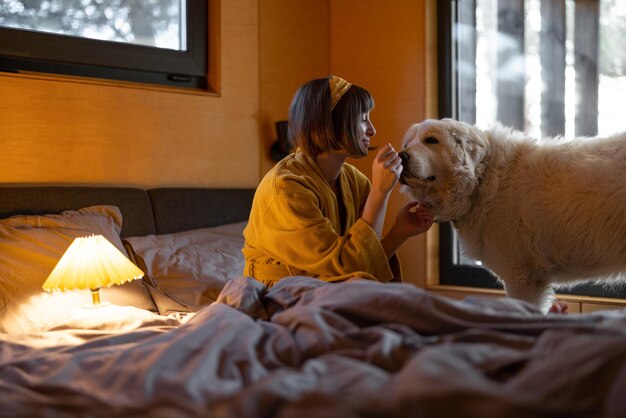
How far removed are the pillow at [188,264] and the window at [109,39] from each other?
2.99 feet

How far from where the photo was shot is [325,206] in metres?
2.11

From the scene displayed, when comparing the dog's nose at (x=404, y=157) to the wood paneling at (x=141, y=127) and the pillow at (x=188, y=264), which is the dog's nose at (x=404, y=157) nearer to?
the pillow at (x=188, y=264)

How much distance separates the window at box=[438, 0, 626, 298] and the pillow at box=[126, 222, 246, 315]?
1316mm

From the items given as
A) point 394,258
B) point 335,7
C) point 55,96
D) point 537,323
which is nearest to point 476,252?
point 394,258

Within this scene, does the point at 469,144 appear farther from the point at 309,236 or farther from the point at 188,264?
the point at 188,264

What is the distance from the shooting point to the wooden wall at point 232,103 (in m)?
2.63

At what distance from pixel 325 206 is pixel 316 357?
99 centimetres

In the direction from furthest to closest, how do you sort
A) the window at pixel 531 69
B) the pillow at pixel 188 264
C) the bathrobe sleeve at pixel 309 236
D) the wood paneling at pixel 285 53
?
the wood paneling at pixel 285 53 → the window at pixel 531 69 → the pillow at pixel 188 264 → the bathrobe sleeve at pixel 309 236

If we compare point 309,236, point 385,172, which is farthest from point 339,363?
point 385,172

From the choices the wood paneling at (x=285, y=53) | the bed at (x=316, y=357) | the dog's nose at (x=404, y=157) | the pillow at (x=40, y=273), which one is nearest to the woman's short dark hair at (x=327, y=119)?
the dog's nose at (x=404, y=157)

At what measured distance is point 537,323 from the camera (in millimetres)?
1172

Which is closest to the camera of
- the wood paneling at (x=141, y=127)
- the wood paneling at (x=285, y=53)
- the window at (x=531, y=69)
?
the wood paneling at (x=141, y=127)

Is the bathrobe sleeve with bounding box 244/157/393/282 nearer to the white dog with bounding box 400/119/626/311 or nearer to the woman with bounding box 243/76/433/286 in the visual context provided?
the woman with bounding box 243/76/433/286

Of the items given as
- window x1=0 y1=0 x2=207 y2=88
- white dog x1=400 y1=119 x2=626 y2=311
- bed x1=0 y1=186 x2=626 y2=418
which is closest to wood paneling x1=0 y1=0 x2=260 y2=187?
window x1=0 y1=0 x2=207 y2=88
